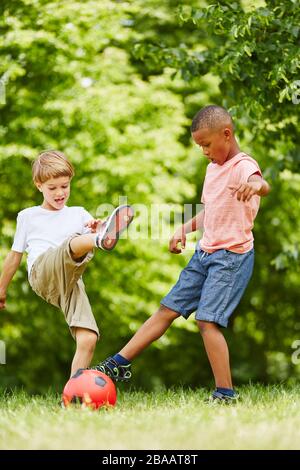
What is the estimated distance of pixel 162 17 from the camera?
43.6ft

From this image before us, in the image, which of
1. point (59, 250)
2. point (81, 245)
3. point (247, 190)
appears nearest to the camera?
point (247, 190)

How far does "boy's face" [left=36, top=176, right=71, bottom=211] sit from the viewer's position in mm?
5383

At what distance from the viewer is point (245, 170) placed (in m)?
4.95

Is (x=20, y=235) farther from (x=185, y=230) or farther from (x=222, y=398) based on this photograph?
(x=222, y=398)

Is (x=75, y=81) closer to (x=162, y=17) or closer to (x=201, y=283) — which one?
(x=162, y=17)

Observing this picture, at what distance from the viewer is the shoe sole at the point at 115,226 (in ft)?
15.9

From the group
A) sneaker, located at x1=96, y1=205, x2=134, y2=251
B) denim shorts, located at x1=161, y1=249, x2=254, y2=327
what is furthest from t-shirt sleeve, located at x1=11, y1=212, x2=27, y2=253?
denim shorts, located at x1=161, y1=249, x2=254, y2=327

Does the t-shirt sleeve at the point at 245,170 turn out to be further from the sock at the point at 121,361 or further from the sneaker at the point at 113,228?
the sock at the point at 121,361

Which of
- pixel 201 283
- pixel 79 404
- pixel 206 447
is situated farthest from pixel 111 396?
pixel 206 447

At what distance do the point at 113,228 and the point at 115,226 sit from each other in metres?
0.03

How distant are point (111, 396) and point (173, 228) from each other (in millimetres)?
8015

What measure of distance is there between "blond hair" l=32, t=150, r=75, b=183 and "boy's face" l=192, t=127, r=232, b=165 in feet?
2.93

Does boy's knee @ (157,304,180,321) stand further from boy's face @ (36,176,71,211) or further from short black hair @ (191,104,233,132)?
short black hair @ (191,104,233,132)

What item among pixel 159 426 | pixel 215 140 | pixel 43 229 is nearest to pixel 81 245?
pixel 43 229
